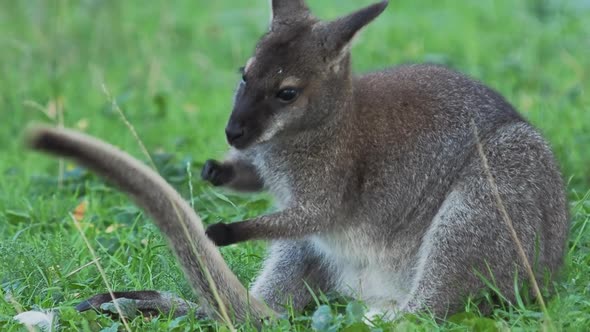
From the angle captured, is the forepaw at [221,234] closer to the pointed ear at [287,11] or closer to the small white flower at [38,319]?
the small white flower at [38,319]

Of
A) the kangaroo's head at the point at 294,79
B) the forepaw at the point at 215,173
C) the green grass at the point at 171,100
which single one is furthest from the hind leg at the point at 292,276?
the kangaroo's head at the point at 294,79

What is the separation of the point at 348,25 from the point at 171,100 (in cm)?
466

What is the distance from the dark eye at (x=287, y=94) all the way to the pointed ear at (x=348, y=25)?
0.30 m

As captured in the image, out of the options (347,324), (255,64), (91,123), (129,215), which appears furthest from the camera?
(91,123)

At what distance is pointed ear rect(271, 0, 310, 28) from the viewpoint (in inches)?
228

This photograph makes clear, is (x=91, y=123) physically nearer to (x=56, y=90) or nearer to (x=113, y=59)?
(x=56, y=90)

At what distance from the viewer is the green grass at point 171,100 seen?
19.0 feet

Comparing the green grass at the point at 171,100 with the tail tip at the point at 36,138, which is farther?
the green grass at the point at 171,100

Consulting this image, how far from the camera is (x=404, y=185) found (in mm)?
5664

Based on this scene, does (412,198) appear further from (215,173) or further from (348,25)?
(215,173)

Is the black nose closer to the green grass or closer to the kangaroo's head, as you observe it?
the kangaroo's head

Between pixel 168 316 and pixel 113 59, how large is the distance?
6039 millimetres

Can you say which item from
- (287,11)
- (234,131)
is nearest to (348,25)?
(287,11)

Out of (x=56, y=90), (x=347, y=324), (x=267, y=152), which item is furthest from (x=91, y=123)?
(x=347, y=324)
